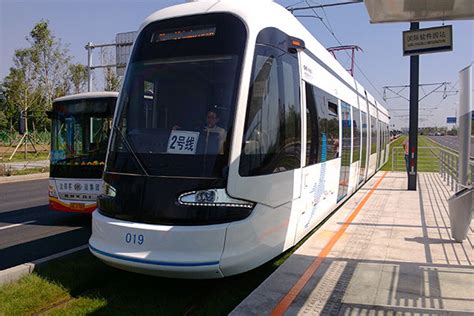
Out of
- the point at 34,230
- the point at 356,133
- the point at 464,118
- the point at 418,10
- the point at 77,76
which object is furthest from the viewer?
the point at 77,76

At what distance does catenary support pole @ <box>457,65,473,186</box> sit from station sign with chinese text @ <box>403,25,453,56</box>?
14.1ft

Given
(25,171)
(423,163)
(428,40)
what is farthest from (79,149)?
(423,163)

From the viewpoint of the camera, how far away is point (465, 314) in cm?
422

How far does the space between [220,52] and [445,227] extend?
6129 millimetres

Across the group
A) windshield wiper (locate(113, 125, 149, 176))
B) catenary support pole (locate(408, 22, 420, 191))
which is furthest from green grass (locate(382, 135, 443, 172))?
windshield wiper (locate(113, 125, 149, 176))

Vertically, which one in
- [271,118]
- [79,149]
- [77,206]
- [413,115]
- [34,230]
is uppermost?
[413,115]

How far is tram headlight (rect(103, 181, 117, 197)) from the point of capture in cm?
487

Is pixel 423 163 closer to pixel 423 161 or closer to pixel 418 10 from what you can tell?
pixel 423 161

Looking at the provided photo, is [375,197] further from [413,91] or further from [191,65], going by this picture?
[191,65]

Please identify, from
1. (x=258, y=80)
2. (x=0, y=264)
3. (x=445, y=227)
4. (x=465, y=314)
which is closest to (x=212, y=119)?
(x=258, y=80)

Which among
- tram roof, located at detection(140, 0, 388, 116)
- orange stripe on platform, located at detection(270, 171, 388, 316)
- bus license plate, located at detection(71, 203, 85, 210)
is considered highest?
tram roof, located at detection(140, 0, 388, 116)

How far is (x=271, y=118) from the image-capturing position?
16.5 feet

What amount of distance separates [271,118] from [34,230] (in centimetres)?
619

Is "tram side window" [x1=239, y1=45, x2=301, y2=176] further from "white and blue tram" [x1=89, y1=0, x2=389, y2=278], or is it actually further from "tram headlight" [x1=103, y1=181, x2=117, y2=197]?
"tram headlight" [x1=103, y1=181, x2=117, y2=197]
